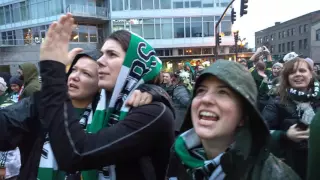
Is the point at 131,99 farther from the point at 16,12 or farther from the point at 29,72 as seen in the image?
the point at 16,12

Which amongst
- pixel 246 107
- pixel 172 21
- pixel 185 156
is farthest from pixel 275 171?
pixel 172 21

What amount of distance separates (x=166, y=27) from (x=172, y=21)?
99 centimetres

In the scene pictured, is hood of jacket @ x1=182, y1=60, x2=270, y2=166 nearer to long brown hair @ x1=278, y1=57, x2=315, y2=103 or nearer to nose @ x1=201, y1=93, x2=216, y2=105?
nose @ x1=201, y1=93, x2=216, y2=105

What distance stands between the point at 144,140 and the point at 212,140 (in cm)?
40

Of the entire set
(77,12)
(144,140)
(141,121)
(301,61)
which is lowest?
(144,140)

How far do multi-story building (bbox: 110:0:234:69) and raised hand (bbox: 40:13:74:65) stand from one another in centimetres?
Answer: 3263

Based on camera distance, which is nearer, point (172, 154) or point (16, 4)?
point (172, 154)

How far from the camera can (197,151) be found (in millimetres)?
1772

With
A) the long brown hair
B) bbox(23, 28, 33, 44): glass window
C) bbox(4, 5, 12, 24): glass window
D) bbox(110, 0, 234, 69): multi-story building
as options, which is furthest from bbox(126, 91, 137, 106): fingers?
bbox(4, 5, 12, 24): glass window

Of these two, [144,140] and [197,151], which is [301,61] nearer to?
[197,151]

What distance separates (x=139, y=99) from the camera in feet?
5.97

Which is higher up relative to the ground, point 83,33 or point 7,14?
point 7,14

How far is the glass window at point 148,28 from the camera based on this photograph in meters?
34.2

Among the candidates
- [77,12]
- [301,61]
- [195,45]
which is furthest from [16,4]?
[301,61]
